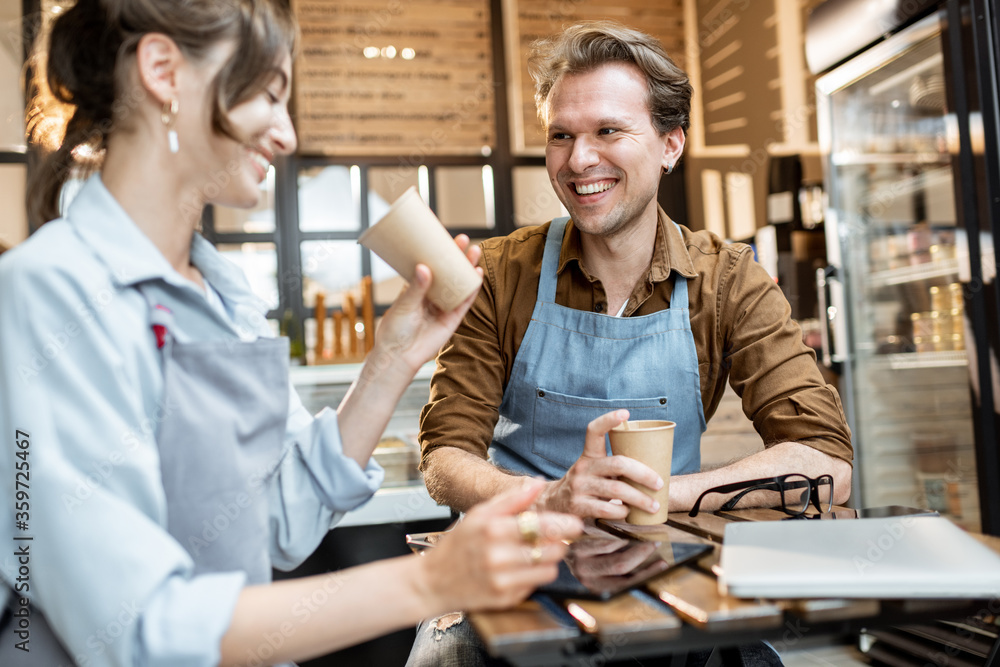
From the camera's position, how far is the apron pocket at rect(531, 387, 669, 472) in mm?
1491

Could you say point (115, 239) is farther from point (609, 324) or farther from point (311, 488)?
point (609, 324)

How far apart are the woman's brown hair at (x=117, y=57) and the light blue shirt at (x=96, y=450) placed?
0.33 ft

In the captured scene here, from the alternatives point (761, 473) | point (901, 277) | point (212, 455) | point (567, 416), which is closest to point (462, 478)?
point (567, 416)

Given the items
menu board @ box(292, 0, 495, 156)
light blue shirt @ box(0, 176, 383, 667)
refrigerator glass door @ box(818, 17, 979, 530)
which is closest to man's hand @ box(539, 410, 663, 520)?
light blue shirt @ box(0, 176, 383, 667)

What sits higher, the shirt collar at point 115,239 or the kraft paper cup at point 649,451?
the shirt collar at point 115,239

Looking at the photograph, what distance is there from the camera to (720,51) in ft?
16.3

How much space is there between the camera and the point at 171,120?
83 cm

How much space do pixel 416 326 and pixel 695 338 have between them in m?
0.71

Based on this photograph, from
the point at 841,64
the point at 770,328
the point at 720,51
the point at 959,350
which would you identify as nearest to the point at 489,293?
the point at 770,328

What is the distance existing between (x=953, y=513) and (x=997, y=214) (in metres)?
1.24

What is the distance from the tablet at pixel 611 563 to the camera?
2.34 feet

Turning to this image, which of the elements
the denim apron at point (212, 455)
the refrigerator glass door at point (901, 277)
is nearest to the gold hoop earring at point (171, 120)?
the denim apron at point (212, 455)

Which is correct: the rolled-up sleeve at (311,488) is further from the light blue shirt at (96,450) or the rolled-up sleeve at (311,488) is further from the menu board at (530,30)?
the menu board at (530,30)

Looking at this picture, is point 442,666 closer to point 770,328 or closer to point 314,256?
point 770,328
